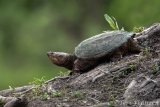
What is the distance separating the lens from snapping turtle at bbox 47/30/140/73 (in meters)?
9.16

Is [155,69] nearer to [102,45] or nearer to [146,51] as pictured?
[146,51]

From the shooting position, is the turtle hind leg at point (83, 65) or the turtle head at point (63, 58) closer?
the turtle hind leg at point (83, 65)

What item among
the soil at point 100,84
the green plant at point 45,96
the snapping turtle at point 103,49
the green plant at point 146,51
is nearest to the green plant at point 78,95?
the soil at point 100,84

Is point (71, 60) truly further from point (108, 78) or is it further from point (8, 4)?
point (8, 4)

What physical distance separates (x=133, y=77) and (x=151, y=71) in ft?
0.75

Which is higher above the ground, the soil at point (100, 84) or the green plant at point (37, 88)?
the green plant at point (37, 88)

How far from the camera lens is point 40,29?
29.7 m

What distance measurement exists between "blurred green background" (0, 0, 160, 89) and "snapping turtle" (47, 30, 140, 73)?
16.9 meters

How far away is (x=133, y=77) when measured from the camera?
28.8ft

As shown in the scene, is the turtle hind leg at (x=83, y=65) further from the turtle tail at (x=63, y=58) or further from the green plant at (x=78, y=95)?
the green plant at (x=78, y=95)

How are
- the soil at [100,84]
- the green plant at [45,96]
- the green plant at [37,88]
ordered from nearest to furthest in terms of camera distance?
the soil at [100,84]
the green plant at [45,96]
the green plant at [37,88]

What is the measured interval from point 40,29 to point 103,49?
2067cm

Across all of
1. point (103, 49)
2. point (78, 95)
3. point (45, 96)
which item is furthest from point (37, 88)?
point (103, 49)

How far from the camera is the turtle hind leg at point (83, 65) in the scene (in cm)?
931
